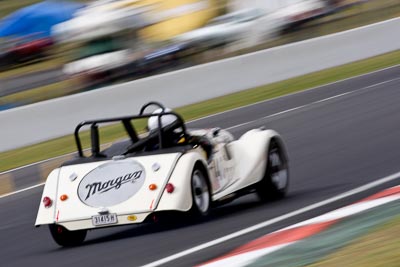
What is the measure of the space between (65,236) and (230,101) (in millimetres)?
13066

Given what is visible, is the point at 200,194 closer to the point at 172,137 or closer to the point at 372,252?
the point at 172,137

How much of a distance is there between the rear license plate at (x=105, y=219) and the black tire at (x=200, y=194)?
2.16 feet

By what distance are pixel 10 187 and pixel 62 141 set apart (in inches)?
183

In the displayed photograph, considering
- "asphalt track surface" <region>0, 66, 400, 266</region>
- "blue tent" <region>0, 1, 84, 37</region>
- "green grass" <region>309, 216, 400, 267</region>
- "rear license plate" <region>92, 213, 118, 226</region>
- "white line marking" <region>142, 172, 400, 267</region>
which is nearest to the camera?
"green grass" <region>309, 216, 400, 267</region>

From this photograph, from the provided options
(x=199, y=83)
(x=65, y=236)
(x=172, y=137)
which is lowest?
(x=199, y=83)

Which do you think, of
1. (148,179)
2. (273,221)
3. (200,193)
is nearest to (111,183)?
(148,179)

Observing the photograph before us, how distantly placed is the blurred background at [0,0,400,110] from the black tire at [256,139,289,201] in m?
12.7

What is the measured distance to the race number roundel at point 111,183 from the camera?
9.09 meters

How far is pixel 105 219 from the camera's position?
8992 mm

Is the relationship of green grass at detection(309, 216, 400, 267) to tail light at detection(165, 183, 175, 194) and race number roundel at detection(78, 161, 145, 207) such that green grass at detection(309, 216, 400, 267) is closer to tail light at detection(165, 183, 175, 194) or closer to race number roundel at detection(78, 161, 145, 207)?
tail light at detection(165, 183, 175, 194)

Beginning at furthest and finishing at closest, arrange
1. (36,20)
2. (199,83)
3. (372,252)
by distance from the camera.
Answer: (36,20), (199,83), (372,252)

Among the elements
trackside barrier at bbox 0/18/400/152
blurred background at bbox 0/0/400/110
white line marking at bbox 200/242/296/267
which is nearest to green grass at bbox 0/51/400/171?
trackside barrier at bbox 0/18/400/152

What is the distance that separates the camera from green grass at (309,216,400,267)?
5.76 meters

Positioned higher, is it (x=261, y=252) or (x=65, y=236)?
(x=261, y=252)
